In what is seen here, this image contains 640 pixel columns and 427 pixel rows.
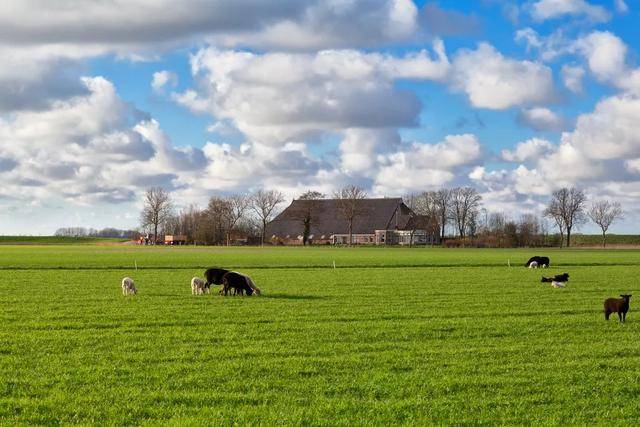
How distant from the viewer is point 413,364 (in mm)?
14195

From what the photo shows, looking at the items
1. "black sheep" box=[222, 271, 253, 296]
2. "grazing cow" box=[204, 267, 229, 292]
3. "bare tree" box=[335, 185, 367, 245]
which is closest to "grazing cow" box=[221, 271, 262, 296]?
"black sheep" box=[222, 271, 253, 296]

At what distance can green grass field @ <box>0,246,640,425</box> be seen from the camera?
424 inches

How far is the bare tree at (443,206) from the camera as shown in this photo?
6452 inches

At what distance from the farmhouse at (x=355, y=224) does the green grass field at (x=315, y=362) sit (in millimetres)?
144306

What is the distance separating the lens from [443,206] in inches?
6476

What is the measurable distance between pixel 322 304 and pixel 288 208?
15644 cm

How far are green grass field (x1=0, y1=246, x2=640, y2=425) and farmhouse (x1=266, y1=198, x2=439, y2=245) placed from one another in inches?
5681

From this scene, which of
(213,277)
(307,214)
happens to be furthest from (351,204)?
(213,277)

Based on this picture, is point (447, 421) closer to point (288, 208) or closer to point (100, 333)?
point (100, 333)

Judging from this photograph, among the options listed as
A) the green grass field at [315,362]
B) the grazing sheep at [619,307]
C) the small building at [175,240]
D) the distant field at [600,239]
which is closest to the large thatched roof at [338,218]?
the small building at [175,240]

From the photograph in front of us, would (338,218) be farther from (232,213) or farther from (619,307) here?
(619,307)

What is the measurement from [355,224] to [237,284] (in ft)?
490

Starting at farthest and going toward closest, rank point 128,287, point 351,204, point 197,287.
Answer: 1. point 351,204
2. point 197,287
3. point 128,287

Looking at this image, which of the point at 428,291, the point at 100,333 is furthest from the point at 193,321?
the point at 428,291
